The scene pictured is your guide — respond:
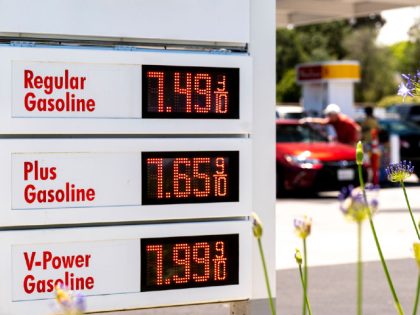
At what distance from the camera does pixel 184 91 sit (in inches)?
220

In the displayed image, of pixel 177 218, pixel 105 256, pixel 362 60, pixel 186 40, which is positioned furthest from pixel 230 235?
pixel 362 60

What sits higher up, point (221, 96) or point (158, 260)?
point (221, 96)

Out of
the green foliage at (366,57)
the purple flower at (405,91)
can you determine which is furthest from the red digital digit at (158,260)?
the green foliage at (366,57)

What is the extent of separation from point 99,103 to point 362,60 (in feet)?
260

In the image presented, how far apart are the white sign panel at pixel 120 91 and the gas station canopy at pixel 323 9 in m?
12.3

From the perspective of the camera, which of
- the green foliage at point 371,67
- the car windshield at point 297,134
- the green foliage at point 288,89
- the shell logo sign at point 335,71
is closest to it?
the car windshield at point 297,134

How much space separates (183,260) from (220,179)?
0.48m

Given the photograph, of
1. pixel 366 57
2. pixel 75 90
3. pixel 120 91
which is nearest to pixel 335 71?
pixel 120 91

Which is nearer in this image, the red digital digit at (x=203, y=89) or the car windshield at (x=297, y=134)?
the red digital digit at (x=203, y=89)

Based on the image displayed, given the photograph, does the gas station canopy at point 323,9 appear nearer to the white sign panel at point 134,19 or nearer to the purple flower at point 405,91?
the white sign panel at point 134,19

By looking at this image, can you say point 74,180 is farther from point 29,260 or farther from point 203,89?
point 203,89

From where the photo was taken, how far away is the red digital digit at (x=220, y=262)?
573 centimetres

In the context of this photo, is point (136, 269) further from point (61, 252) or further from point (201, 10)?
point (201, 10)

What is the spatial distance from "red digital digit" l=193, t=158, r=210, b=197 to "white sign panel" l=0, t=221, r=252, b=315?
18cm
